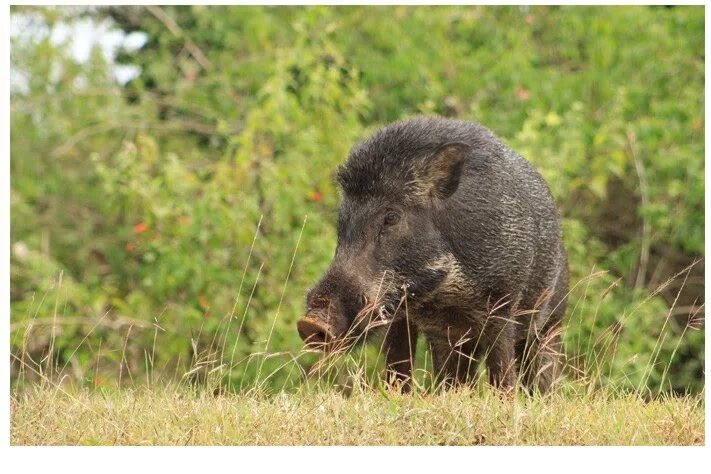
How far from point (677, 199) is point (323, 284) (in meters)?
6.06

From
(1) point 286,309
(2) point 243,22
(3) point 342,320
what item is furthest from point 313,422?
(2) point 243,22

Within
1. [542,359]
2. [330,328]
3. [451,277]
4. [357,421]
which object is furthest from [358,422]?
[542,359]

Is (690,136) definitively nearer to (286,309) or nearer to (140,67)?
(286,309)

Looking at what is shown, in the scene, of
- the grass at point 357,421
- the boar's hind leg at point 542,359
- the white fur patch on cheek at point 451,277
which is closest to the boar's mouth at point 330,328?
the grass at point 357,421

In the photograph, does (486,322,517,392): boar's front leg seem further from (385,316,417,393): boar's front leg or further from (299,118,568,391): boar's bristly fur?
(385,316,417,393): boar's front leg

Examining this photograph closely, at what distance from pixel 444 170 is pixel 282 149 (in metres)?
4.11

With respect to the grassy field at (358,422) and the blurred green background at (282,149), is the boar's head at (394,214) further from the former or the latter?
the blurred green background at (282,149)

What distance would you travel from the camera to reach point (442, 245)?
530cm

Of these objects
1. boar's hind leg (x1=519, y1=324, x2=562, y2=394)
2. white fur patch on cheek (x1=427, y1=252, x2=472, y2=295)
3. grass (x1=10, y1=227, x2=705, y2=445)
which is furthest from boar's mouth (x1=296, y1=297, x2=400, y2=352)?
boar's hind leg (x1=519, y1=324, x2=562, y2=394)

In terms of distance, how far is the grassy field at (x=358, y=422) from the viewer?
4250 millimetres

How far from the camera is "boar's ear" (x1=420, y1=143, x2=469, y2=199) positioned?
5.34 metres

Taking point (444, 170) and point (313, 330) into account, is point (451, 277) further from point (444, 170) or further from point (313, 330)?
point (313, 330)

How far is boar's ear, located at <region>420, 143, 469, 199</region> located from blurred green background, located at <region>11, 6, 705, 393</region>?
9.48ft

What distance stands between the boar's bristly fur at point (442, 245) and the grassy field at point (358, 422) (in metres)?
0.61
